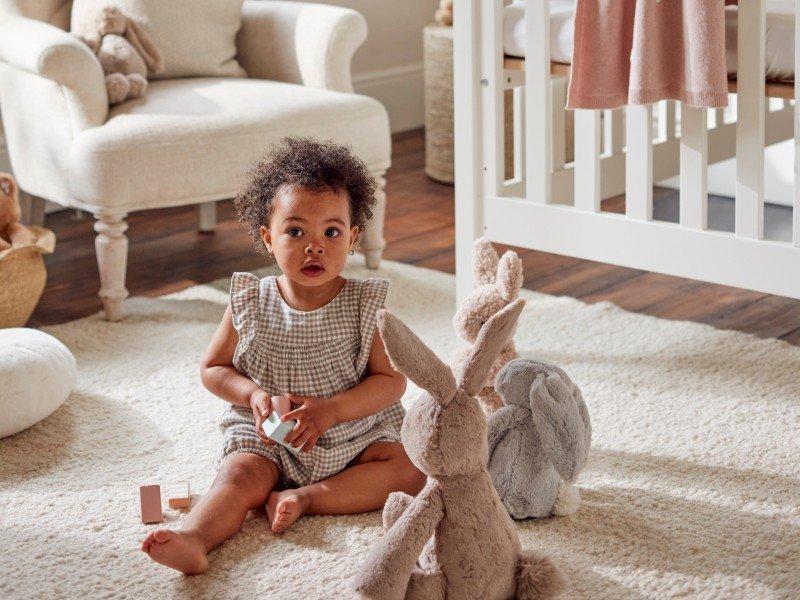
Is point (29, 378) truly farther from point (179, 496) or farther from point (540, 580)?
point (540, 580)

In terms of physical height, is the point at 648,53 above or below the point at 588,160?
above

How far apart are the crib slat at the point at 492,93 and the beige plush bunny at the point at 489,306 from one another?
400 millimetres

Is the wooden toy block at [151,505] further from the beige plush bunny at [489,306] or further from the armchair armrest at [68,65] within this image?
the armchair armrest at [68,65]

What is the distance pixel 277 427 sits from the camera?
1.40 metres

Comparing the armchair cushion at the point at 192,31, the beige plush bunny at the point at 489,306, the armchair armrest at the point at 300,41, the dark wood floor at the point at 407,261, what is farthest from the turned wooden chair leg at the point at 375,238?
the beige plush bunny at the point at 489,306

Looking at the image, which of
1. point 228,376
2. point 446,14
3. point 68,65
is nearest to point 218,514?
point 228,376

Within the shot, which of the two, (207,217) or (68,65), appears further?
(207,217)

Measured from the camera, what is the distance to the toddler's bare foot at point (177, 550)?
1278mm

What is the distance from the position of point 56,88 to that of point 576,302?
1104 millimetres

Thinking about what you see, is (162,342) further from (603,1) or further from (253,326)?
(603,1)

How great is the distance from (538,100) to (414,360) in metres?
0.83

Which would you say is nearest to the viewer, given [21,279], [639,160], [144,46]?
[639,160]

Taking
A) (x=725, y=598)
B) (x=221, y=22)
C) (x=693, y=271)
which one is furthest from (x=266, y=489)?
(x=221, y=22)

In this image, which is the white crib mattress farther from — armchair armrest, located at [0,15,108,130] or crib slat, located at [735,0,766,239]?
armchair armrest, located at [0,15,108,130]
